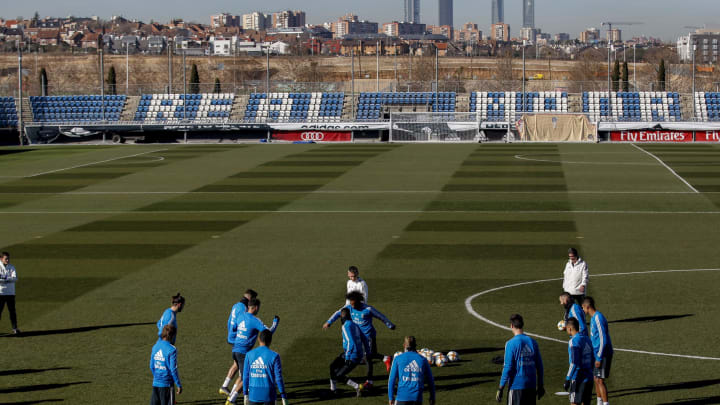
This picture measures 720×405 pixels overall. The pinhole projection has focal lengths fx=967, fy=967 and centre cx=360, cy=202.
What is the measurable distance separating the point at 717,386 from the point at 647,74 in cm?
14262

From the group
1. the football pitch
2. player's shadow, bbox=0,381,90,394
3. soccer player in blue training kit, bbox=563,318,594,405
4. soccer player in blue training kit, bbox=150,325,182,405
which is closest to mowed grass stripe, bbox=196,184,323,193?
the football pitch

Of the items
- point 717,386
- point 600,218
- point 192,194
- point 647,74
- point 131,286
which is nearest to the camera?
point 717,386

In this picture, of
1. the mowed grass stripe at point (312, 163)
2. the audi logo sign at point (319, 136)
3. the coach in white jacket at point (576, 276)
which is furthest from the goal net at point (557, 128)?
the coach in white jacket at point (576, 276)

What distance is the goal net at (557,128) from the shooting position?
7506 cm

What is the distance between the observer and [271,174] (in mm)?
55062

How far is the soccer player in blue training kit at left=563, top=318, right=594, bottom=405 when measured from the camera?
15516mm

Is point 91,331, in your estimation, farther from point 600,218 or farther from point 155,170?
point 155,170

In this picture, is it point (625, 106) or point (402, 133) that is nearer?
point (402, 133)

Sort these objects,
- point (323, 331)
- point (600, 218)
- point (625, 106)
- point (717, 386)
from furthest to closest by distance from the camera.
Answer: point (625, 106), point (600, 218), point (323, 331), point (717, 386)

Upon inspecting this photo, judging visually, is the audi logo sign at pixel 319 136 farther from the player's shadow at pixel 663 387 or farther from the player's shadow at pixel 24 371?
the player's shadow at pixel 663 387

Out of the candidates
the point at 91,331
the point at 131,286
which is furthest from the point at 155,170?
the point at 91,331

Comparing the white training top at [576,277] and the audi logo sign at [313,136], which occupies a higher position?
the audi logo sign at [313,136]

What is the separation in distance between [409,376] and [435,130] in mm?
63763

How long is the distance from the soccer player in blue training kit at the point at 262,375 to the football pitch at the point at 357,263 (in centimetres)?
287
